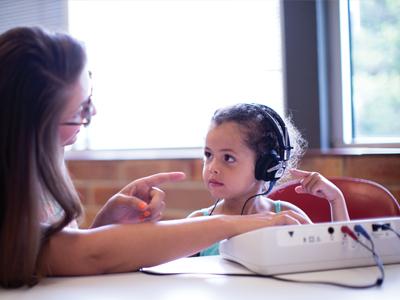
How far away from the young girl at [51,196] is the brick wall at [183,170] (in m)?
0.70

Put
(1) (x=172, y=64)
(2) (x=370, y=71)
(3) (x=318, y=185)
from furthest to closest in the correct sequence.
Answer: (1) (x=172, y=64)
(2) (x=370, y=71)
(3) (x=318, y=185)

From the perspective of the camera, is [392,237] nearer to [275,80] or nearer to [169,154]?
[275,80]

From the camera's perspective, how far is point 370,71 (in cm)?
182

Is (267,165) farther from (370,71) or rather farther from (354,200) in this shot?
(370,71)

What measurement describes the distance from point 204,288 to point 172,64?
147 centimetres

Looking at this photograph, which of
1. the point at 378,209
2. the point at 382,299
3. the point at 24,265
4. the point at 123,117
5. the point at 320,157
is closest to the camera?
the point at 382,299

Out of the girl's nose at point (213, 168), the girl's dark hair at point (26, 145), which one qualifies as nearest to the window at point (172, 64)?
the girl's nose at point (213, 168)

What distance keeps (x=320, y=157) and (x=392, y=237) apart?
0.71 meters

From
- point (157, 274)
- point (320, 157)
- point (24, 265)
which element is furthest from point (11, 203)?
point (320, 157)

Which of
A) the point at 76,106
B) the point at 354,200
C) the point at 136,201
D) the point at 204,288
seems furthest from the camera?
the point at 354,200

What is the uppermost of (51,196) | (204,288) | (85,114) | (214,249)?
(85,114)

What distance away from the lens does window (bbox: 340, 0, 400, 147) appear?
1772 mm

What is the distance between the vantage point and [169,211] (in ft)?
6.36

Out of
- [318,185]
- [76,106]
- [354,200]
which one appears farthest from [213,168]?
[76,106]
